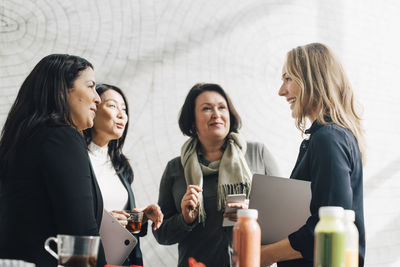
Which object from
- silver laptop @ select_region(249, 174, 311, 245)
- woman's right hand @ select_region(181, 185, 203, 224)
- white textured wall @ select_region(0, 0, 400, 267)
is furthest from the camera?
white textured wall @ select_region(0, 0, 400, 267)

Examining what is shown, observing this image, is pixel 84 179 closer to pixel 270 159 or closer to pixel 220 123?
pixel 220 123

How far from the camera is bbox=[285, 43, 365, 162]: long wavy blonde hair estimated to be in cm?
169

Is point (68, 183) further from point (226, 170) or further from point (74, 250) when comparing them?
point (226, 170)

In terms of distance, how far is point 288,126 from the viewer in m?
3.20

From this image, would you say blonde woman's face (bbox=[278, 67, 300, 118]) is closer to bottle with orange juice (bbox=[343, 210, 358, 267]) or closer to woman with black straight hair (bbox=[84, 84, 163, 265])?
bottle with orange juice (bbox=[343, 210, 358, 267])

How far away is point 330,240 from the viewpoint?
1.04 metres

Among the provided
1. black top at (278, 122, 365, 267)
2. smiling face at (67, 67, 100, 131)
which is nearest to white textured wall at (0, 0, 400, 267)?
smiling face at (67, 67, 100, 131)

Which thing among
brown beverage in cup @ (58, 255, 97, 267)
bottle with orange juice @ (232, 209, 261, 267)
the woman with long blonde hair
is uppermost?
the woman with long blonde hair

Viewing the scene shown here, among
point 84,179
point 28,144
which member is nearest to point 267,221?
point 84,179

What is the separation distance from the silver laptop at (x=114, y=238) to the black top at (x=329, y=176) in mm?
608

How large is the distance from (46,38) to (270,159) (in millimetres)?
1580

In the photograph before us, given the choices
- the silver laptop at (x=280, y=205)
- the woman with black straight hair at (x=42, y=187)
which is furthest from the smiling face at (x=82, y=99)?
the silver laptop at (x=280, y=205)

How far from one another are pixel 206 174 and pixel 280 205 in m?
1.07

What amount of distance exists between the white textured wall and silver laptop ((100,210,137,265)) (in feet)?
3.48
